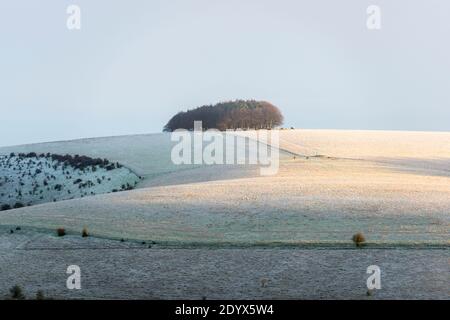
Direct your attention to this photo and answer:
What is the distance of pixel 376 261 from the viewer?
22.4 metres

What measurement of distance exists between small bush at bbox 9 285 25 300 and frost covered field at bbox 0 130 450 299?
0.50 meters

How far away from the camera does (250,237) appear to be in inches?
1015

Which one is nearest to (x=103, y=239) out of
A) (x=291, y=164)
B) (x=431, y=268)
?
(x=431, y=268)

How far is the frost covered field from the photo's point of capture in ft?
66.9

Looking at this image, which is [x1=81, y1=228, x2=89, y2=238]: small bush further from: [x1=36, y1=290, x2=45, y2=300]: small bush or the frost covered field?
[x1=36, y1=290, x2=45, y2=300]: small bush

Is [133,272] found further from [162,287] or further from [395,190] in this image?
[395,190]

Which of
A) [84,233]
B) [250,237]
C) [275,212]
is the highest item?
[275,212]

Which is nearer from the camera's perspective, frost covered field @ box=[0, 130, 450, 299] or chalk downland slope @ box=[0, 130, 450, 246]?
frost covered field @ box=[0, 130, 450, 299]

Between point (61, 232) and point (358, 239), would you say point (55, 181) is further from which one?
point (358, 239)

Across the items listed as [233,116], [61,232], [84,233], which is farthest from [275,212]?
[233,116]

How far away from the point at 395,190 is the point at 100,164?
30.0 m

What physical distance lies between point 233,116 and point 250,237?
269 ft

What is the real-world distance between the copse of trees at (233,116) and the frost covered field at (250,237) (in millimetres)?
60793

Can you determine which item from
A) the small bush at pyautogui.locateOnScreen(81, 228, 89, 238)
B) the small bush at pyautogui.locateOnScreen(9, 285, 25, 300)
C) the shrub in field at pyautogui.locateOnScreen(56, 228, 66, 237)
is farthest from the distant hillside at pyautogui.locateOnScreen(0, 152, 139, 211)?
the small bush at pyautogui.locateOnScreen(9, 285, 25, 300)
